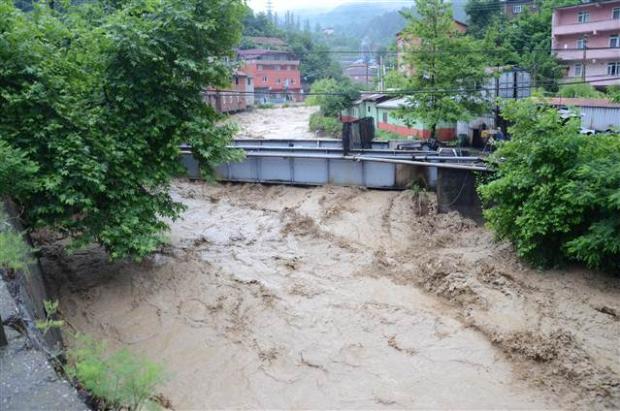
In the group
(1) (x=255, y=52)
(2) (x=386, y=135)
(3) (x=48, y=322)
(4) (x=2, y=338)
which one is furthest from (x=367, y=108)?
(4) (x=2, y=338)

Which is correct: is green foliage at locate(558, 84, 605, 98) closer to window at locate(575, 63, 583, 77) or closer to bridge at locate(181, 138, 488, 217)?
window at locate(575, 63, 583, 77)

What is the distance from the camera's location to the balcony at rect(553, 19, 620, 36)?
42.8 metres

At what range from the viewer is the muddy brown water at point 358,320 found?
10742 millimetres

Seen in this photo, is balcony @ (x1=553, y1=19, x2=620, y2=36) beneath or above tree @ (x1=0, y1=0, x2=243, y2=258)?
above

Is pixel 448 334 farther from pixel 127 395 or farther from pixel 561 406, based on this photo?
pixel 127 395

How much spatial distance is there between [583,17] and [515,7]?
60.7 ft

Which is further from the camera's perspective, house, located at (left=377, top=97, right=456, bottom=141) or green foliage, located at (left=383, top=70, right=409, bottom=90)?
house, located at (left=377, top=97, right=456, bottom=141)

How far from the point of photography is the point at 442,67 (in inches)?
1010

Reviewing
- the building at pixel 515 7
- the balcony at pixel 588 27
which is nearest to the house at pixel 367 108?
the balcony at pixel 588 27

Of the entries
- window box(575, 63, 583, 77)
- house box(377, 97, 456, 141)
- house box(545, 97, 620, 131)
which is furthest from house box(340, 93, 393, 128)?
house box(545, 97, 620, 131)

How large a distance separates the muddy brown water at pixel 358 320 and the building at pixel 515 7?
157ft

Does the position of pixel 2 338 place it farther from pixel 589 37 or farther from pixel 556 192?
pixel 589 37

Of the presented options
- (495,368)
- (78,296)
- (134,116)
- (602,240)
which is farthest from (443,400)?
(134,116)

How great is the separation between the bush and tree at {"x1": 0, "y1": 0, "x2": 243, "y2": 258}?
28.6 m
